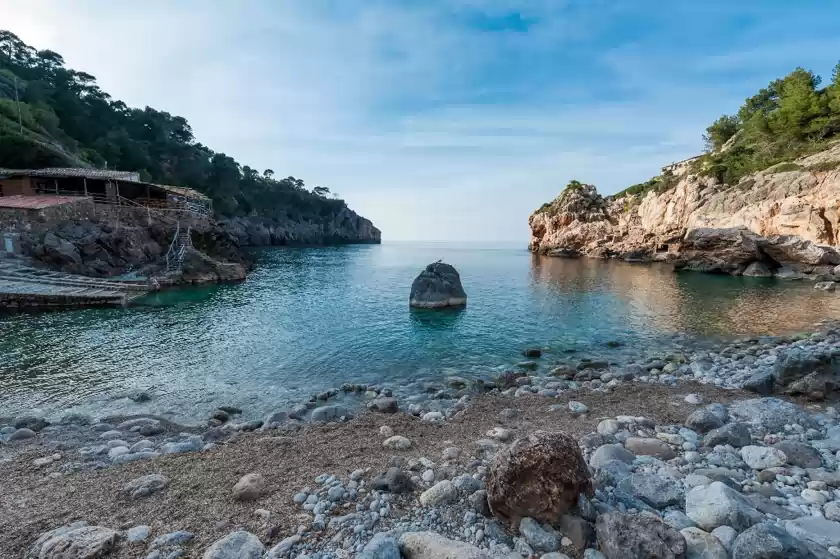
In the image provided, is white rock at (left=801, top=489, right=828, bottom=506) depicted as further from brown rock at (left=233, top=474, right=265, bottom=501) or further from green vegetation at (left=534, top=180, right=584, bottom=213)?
green vegetation at (left=534, top=180, right=584, bottom=213)

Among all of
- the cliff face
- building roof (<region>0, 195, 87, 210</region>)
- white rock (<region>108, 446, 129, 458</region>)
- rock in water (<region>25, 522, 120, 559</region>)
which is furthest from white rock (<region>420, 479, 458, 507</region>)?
the cliff face

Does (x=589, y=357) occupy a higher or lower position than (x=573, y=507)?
lower

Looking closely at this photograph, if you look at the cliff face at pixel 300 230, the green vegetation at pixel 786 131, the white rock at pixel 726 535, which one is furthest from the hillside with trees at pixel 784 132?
the cliff face at pixel 300 230

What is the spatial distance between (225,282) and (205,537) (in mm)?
41603

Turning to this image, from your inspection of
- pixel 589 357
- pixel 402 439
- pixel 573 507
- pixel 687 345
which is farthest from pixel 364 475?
pixel 687 345

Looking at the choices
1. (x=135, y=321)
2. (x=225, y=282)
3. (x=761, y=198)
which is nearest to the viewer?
(x=135, y=321)

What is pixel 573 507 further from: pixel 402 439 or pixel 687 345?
pixel 687 345

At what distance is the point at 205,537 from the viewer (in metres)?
5.29

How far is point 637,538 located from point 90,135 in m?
109

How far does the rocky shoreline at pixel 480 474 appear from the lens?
4.87 metres

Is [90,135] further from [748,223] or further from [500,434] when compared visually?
[748,223]

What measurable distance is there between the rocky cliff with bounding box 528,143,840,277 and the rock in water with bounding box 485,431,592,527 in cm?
5516

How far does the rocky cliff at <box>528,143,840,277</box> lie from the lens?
44656 mm

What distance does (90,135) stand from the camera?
80.1 metres
